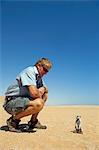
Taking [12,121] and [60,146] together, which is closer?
[60,146]

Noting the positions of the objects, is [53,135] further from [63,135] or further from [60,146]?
[60,146]

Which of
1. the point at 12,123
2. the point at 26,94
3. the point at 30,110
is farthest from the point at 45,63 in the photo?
the point at 12,123

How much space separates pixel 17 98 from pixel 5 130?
2.74 feet

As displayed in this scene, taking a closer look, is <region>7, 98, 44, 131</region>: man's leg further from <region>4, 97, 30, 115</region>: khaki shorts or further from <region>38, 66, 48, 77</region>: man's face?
<region>38, 66, 48, 77</region>: man's face

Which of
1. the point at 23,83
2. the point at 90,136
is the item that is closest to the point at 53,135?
the point at 90,136

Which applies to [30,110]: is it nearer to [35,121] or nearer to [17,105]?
[17,105]

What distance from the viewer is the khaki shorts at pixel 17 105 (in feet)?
25.2

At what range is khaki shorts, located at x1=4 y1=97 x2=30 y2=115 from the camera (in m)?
7.67

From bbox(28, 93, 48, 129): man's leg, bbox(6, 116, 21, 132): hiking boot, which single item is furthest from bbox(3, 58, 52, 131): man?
bbox(28, 93, 48, 129): man's leg

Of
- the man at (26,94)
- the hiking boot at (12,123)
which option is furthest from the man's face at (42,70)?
the hiking boot at (12,123)

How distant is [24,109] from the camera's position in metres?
7.69

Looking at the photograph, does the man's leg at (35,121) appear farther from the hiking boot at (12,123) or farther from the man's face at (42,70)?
the man's face at (42,70)

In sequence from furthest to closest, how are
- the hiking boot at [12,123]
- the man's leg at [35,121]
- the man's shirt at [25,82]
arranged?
the man's leg at [35,121]
the hiking boot at [12,123]
the man's shirt at [25,82]

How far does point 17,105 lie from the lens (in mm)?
7707
